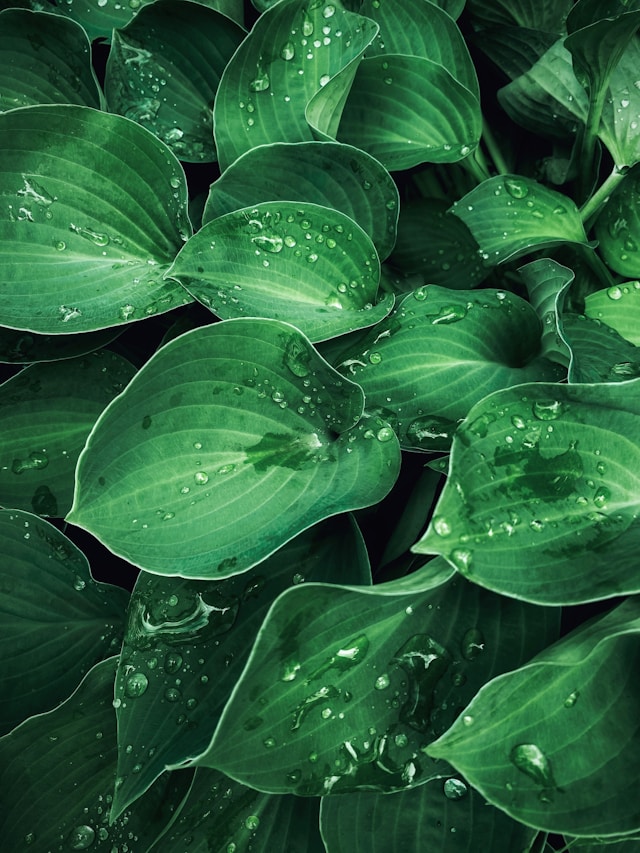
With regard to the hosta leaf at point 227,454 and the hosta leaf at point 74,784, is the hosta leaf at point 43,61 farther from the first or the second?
the hosta leaf at point 74,784

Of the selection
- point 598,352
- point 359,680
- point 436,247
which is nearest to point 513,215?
point 436,247

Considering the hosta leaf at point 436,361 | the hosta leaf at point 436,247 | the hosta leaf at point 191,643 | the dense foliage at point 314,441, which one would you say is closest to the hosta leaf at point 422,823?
the dense foliage at point 314,441

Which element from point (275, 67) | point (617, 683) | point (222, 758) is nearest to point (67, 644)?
point (222, 758)

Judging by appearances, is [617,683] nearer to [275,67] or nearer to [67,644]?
[67,644]

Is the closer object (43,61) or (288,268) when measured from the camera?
(288,268)

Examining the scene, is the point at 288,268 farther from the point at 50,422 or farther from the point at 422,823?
the point at 422,823

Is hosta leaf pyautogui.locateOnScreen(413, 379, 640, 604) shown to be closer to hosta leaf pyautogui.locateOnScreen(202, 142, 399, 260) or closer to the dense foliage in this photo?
the dense foliage
